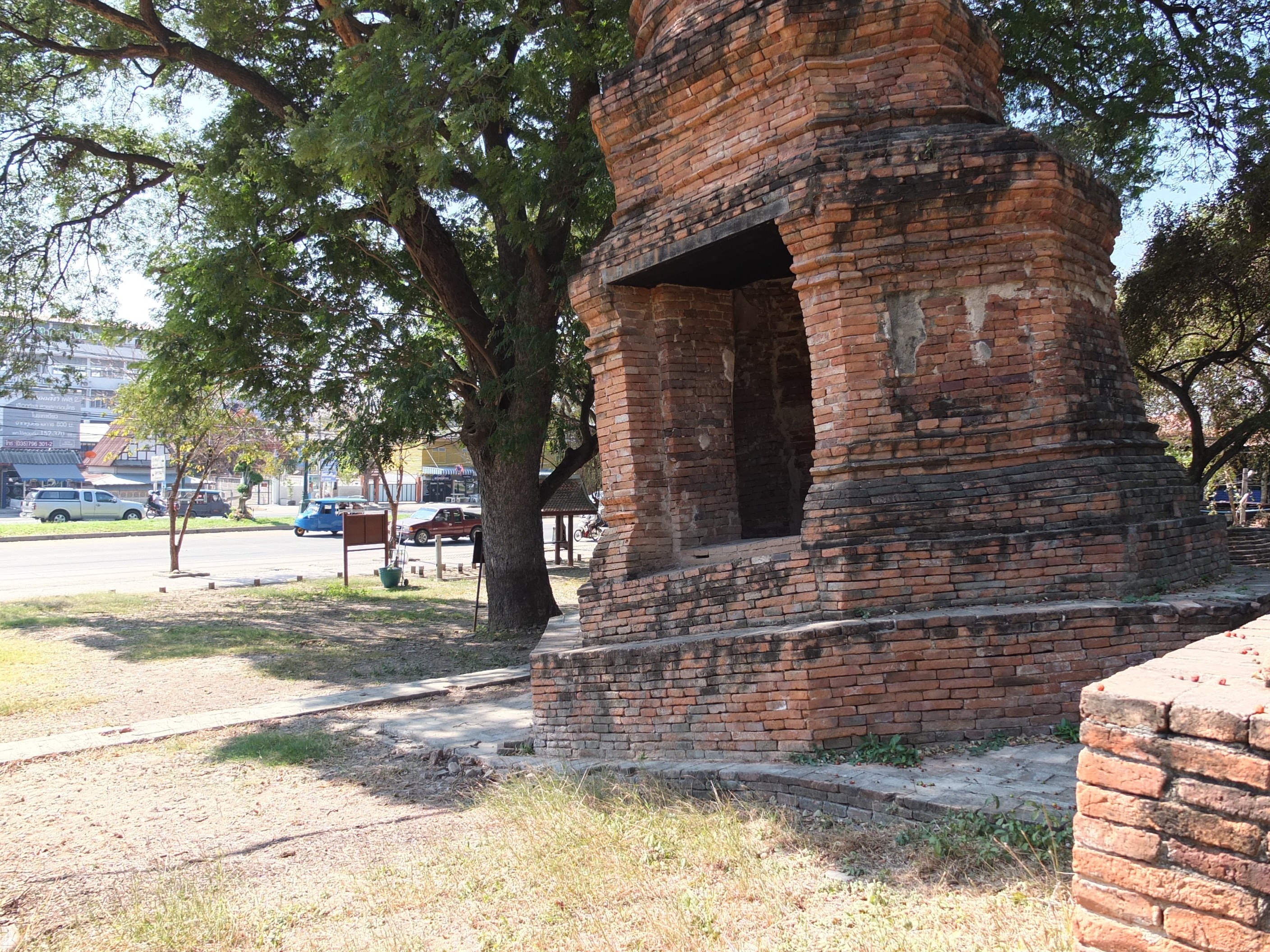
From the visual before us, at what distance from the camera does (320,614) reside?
15344 millimetres

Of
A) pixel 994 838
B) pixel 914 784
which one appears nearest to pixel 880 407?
pixel 914 784

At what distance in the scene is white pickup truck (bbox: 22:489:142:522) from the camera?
1447 inches

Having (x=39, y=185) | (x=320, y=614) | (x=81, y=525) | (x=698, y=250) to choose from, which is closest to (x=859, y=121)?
(x=698, y=250)

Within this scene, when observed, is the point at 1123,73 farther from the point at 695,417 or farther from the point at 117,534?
the point at 117,534

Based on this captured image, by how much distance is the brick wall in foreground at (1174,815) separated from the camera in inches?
92.0

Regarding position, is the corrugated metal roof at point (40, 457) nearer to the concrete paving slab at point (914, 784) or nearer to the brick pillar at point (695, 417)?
the brick pillar at point (695, 417)

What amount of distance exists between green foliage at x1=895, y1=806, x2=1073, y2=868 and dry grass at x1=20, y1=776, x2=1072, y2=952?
0.29 ft

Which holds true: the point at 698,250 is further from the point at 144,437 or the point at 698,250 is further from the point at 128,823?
the point at 144,437

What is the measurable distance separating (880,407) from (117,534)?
3266 centimetres

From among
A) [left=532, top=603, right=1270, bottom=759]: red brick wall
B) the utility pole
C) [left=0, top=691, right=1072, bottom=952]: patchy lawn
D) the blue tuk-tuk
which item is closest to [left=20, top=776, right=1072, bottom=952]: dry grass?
[left=0, top=691, right=1072, bottom=952]: patchy lawn

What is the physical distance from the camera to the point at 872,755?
16.9ft

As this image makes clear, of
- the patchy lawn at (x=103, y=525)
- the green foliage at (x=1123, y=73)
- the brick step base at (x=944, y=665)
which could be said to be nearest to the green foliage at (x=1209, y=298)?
the green foliage at (x=1123, y=73)

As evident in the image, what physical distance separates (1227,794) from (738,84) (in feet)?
19.0

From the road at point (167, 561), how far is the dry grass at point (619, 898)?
1502 centimetres
